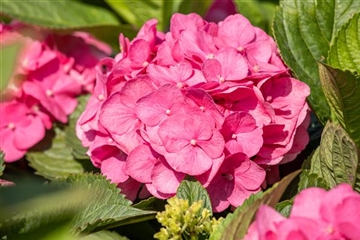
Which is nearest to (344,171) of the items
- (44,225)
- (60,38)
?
(44,225)

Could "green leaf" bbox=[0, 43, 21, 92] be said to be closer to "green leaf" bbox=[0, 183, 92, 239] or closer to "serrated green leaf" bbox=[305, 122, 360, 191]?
"green leaf" bbox=[0, 183, 92, 239]

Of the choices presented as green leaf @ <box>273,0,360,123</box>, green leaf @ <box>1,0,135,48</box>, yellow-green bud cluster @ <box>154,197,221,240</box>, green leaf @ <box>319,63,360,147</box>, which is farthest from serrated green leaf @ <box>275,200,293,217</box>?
green leaf @ <box>1,0,135,48</box>

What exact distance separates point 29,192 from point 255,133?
0.59 meters

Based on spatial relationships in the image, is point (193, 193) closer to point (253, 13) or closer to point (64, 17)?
point (253, 13)

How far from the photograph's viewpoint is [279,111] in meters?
1.03

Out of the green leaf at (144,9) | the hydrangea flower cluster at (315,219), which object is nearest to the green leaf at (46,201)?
the hydrangea flower cluster at (315,219)

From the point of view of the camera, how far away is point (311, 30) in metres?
1.18

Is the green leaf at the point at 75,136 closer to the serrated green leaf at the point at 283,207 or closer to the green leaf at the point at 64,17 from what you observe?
the green leaf at the point at 64,17

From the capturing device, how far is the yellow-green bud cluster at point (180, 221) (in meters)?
0.79

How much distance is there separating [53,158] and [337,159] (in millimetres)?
657

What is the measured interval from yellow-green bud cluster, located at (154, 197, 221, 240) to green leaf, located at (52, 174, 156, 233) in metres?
0.08

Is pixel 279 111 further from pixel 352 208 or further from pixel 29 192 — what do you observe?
pixel 29 192

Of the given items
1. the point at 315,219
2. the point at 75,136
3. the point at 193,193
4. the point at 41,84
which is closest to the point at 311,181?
the point at 193,193

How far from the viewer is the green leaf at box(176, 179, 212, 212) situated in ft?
2.94
